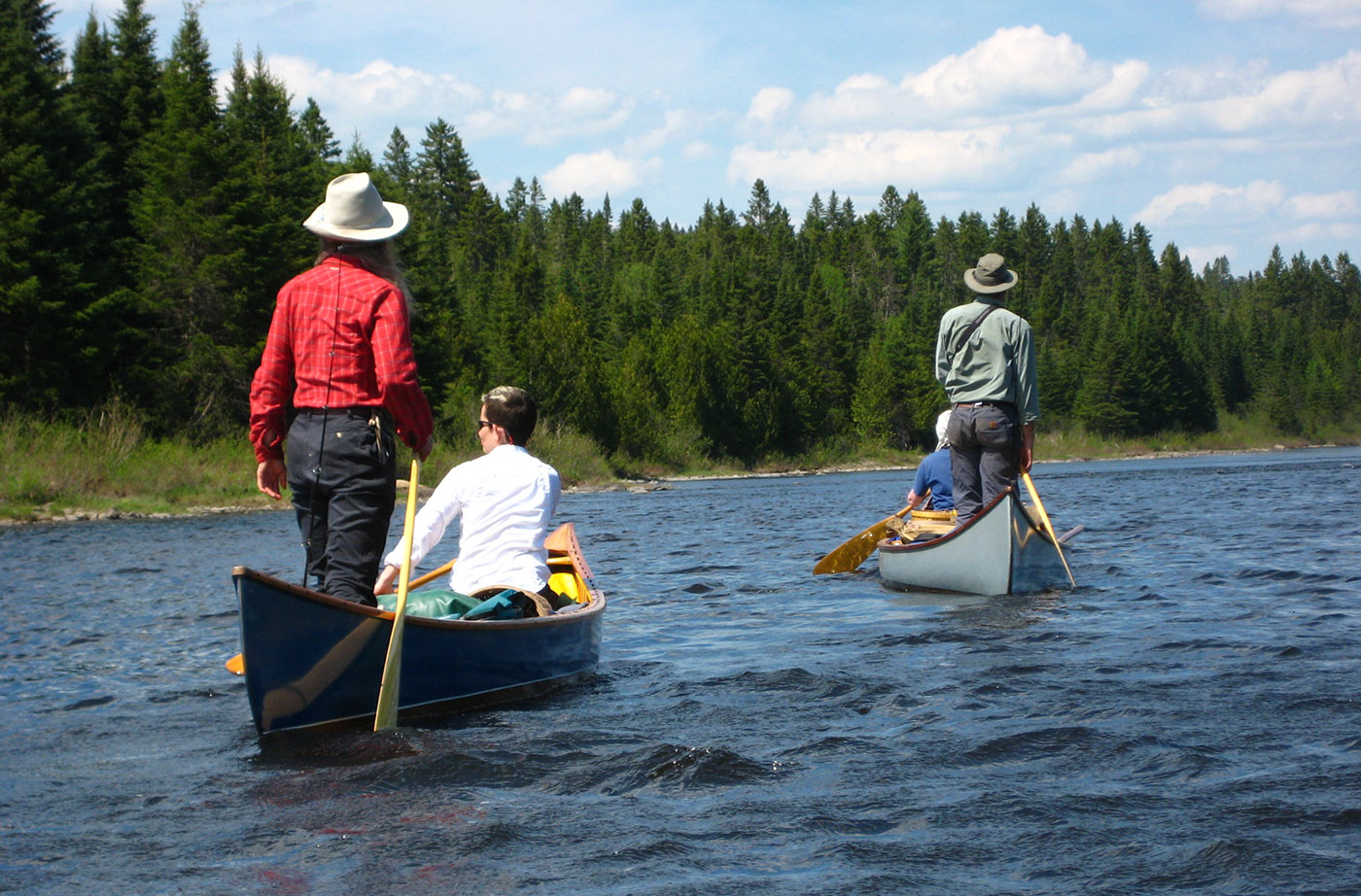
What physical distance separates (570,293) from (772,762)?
8613 centimetres

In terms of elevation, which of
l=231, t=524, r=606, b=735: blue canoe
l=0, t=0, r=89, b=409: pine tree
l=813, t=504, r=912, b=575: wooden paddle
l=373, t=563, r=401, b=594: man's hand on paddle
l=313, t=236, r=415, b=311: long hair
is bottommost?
l=813, t=504, r=912, b=575: wooden paddle

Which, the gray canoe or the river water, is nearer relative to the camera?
the river water

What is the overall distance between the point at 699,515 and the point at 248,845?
20.3m

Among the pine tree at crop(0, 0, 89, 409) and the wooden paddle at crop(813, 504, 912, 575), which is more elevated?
the pine tree at crop(0, 0, 89, 409)

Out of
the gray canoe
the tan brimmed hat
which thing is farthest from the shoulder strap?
the gray canoe

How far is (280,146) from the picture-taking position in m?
45.3

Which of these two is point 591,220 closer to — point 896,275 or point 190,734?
point 896,275

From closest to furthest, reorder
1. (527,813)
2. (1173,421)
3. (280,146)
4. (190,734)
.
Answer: (527,813)
(190,734)
(280,146)
(1173,421)

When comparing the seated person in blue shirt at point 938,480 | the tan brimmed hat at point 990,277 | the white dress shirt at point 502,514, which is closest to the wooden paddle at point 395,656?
the white dress shirt at point 502,514

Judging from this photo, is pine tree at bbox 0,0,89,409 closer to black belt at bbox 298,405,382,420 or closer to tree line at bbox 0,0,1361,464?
tree line at bbox 0,0,1361,464

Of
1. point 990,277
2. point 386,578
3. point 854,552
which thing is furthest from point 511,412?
point 854,552

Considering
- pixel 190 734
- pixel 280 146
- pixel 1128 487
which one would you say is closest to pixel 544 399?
pixel 280 146

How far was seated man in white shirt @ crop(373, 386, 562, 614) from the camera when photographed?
607cm

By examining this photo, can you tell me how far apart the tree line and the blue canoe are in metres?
29.4
